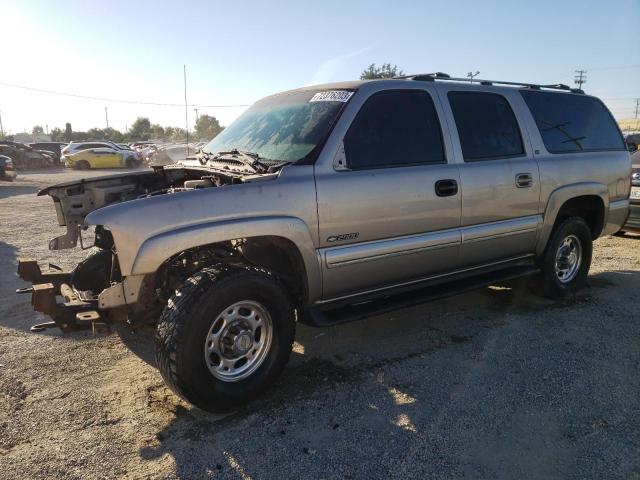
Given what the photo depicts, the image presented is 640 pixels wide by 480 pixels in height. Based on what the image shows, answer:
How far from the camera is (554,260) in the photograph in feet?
16.7

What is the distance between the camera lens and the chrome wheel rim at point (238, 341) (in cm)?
307

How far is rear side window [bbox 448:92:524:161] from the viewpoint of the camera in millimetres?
4199

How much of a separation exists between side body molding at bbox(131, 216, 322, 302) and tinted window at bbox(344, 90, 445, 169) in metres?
0.67

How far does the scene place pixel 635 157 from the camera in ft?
28.1

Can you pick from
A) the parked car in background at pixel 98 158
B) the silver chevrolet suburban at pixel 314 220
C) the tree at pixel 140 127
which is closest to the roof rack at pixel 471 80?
the silver chevrolet suburban at pixel 314 220

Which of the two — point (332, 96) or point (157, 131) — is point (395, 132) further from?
point (157, 131)

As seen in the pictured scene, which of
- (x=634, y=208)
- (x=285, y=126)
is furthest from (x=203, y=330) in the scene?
(x=634, y=208)

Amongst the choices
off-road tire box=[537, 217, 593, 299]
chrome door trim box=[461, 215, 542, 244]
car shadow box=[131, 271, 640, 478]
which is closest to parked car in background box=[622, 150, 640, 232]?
off-road tire box=[537, 217, 593, 299]

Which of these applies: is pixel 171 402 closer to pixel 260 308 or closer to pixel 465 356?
pixel 260 308

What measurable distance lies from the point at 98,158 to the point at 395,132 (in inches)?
1133

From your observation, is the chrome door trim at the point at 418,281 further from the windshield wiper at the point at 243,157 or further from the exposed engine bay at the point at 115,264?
the windshield wiper at the point at 243,157

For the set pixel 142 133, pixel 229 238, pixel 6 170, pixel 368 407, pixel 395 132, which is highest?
pixel 142 133

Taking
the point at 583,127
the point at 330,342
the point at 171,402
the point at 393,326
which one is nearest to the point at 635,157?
the point at 583,127

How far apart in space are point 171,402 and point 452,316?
2728 mm
